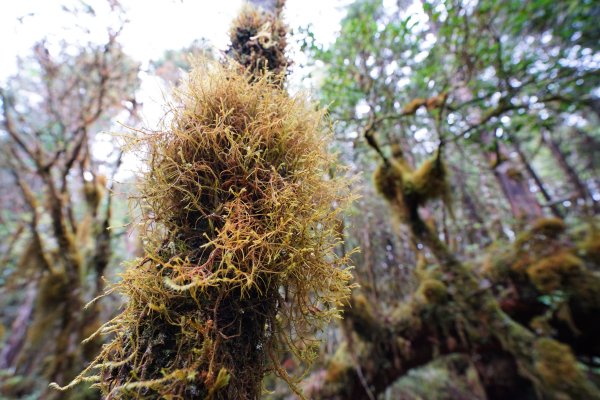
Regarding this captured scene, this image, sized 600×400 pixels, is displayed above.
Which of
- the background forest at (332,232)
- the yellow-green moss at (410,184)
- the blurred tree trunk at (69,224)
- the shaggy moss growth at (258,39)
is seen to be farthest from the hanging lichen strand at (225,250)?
the blurred tree trunk at (69,224)

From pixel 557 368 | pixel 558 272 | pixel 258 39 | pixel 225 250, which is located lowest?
pixel 557 368

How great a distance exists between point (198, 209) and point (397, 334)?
161 inches

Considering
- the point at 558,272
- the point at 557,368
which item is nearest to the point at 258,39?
the point at 558,272

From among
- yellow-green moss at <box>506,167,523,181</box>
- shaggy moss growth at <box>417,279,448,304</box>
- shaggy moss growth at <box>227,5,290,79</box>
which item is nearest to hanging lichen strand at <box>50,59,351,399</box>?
shaggy moss growth at <box>227,5,290,79</box>

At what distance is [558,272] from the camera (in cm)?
429

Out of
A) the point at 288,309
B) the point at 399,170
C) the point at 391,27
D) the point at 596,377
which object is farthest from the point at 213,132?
the point at 596,377

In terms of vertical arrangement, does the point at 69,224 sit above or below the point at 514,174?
above

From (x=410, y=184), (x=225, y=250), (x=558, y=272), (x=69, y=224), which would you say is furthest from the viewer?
(x=69, y=224)

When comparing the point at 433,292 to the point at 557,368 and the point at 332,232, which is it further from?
the point at 332,232

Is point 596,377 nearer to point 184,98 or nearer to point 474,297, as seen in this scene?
point 474,297

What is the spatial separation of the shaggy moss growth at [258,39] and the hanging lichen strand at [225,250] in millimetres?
666

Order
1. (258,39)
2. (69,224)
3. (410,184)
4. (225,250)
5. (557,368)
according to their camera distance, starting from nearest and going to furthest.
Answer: (225,250), (258,39), (557,368), (410,184), (69,224)

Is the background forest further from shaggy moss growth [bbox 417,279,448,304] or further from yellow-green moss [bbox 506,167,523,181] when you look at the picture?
yellow-green moss [bbox 506,167,523,181]

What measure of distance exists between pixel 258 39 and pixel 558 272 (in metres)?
5.12
